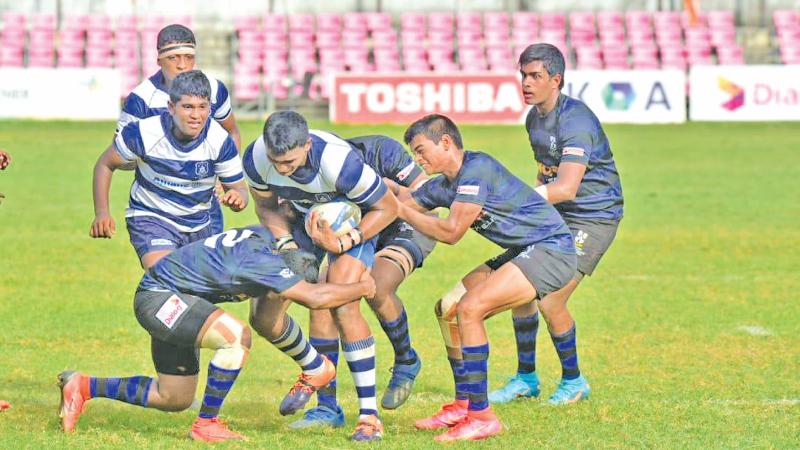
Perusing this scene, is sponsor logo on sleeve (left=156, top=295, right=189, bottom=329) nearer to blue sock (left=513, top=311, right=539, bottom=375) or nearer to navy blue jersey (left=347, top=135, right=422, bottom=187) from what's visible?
navy blue jersey (left=347, top=135, right=422, bottom=187)

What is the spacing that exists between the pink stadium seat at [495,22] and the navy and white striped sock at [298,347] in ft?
103

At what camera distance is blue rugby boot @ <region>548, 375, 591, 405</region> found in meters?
8.30

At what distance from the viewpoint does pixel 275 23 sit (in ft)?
126

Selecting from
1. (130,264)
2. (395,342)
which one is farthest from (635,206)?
(395,342)

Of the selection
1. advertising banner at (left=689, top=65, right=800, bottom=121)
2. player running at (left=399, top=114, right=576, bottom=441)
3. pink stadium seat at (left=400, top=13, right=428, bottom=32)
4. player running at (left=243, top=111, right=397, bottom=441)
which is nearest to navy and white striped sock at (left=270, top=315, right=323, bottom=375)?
player running at (left=243, top=111, right=397, bottom=441)

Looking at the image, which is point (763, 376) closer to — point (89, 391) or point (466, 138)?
point (89, 391)

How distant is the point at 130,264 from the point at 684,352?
648 centimetres

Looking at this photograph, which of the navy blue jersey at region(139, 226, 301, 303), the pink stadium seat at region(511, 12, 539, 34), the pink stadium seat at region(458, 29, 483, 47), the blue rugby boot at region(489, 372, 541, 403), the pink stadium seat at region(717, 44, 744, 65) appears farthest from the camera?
the pink stadium seat at region(511, 12, 539, 34)

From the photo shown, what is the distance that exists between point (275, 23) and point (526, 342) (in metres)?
30.7

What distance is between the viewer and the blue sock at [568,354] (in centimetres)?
841

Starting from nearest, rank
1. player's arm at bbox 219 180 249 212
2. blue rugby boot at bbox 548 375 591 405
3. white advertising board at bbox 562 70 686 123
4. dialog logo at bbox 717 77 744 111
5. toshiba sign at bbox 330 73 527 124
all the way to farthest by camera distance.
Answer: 1. player's arm at bbox 219 180 249 212
2. blue rugby boot at bbox 548 375 591 405
3. white advertising board at bbox 562 70 686 123
4. toshiba sign at bbox 330 73 527 124
5. dialog logo at bbox 717 77 744 111

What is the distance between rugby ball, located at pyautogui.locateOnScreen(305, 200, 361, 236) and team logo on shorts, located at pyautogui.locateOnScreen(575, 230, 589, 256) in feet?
5.70

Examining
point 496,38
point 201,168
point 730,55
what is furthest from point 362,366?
point 730,55

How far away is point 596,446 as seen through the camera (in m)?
7.10
